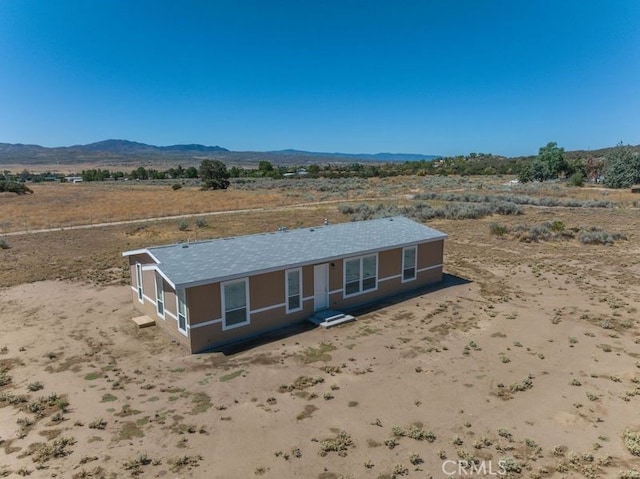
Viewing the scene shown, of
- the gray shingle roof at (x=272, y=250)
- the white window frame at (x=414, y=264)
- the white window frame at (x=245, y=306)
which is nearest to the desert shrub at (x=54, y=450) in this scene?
the gray shingle roof at (x=272, y=250)

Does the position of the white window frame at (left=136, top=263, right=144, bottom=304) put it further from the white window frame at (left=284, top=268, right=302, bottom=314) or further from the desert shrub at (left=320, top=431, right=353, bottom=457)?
the desert shrub at (left=320, top=431, right=353, bottom=457)

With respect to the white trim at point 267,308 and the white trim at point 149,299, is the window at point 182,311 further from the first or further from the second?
the white trim at point 149,299

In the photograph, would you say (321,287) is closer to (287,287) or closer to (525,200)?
(287,287)

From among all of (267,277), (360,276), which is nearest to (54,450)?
(267,277)

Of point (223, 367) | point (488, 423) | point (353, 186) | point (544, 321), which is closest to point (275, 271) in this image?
point (223, 367)

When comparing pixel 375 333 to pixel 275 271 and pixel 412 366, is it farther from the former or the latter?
pixel 275 271

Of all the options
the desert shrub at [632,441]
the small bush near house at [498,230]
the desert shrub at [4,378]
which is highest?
the small bush near house at [498,230]

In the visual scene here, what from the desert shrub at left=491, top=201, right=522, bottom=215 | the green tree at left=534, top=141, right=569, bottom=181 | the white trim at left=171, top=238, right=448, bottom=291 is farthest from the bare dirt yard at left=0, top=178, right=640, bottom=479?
the green tree at left=534, top=141, right=569, bottom=181
